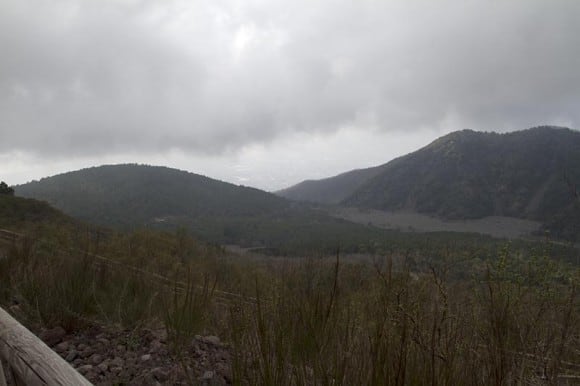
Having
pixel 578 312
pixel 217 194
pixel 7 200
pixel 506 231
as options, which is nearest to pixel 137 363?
pixel 578 312

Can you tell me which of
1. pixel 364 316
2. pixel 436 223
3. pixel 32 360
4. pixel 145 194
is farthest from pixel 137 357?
pixel 436 223

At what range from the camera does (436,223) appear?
115 m

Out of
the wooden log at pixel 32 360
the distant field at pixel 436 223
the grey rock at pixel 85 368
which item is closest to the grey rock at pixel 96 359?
the grey rock at pixel 85 368

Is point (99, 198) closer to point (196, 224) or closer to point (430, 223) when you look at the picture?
point (196, 224)

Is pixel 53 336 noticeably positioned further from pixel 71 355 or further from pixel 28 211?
pixel 28 211

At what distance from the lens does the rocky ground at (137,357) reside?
2566mm

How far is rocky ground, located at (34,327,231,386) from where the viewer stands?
2.57 metres

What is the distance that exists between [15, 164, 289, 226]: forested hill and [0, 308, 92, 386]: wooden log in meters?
71.6

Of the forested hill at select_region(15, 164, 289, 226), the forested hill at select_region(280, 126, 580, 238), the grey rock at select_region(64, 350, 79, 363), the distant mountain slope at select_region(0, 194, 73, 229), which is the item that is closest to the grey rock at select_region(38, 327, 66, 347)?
the grey rock at select_region(64, 350, 79, 363)

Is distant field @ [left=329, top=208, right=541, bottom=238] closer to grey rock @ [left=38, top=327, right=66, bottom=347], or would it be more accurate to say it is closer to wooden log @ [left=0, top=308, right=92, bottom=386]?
grey rock @ [left=38, top=327, right=66, bottom=347]

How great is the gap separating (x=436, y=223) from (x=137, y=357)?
121 meters

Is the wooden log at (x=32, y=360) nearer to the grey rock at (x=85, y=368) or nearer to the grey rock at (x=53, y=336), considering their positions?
the grey rock at (x=85, y=368)

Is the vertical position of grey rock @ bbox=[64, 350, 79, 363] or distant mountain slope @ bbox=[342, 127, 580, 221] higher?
distant mountain slope @ bbox=[342, 127, 580, 221]

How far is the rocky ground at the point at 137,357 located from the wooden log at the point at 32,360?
3.00 feet
